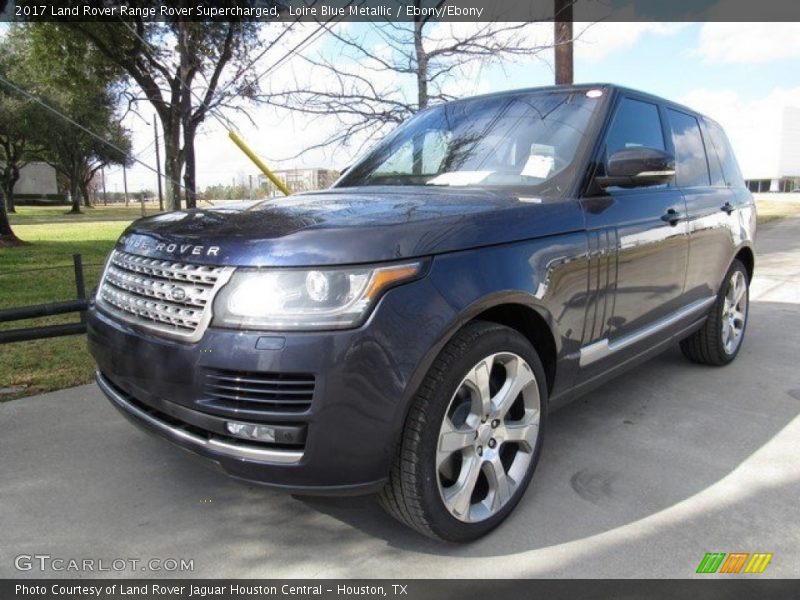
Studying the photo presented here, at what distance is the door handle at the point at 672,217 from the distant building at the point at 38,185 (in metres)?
68.6

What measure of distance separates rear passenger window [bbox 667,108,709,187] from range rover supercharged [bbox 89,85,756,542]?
2.06 ft

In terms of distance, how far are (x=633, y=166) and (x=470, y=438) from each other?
151 centimetres

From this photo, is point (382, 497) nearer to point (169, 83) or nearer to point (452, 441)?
point (452, 441)

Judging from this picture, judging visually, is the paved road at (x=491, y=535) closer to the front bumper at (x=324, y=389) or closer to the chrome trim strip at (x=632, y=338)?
the front bumper at (x=324, y=389)

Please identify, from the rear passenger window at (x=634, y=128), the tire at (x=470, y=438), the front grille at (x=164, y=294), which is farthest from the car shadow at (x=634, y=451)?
the rear passenger window at (x=634, y=128)

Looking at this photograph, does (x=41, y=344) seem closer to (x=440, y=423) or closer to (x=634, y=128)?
(x=440, y=423)

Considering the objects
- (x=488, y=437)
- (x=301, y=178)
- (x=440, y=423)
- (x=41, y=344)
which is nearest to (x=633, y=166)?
(x=488, y=437)

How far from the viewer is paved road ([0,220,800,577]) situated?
2311 millimetres

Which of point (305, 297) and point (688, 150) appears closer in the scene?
point (305, 297)

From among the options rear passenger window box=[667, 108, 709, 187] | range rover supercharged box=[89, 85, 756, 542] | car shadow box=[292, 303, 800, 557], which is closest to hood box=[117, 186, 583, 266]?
range rover supercharged box=[89, 85, 756, 542]

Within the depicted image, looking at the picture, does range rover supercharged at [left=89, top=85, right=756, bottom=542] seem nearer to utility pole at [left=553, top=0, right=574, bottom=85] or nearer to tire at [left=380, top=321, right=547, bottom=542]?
tire at [left=380, top=321, right=547, bottom=542]

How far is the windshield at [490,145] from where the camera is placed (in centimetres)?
301

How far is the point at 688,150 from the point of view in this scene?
13.4ft

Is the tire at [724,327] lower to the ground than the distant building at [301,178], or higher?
lower
